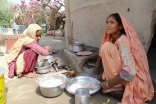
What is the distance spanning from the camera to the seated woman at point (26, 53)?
282 cm

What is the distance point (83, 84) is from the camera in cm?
238

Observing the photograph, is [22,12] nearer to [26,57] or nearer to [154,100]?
[26,57]

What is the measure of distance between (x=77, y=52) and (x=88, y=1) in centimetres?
131

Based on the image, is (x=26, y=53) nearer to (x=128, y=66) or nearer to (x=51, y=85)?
(x=51, y=85)

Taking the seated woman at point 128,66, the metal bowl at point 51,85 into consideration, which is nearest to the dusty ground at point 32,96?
the metal bowl at point 51,85

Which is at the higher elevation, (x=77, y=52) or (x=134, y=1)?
(x=134, y=1)

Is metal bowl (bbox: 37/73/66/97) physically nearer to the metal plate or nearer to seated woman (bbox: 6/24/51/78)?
the metal plate

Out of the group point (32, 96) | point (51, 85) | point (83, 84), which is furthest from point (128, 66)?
point (32, 96)

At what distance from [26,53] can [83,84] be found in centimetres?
132

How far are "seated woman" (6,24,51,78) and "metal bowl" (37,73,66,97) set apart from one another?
0.60 m

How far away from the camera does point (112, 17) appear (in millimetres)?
1942

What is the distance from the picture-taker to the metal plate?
222 centimetres

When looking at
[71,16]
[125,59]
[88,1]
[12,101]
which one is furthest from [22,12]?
[125,59]

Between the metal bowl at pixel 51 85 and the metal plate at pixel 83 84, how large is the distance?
0.13 m
